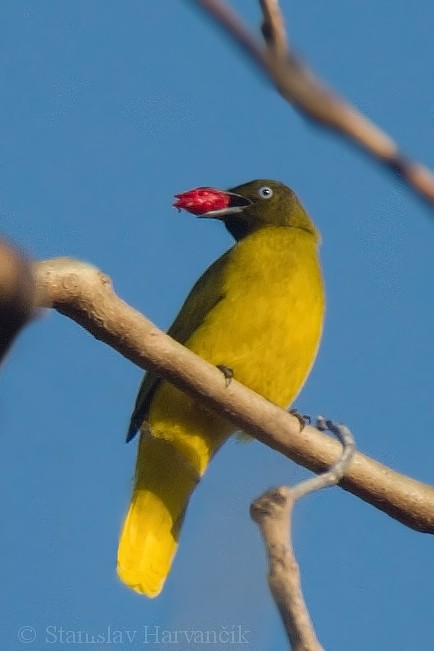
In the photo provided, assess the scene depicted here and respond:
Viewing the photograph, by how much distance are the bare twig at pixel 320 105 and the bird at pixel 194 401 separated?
414 centimetres

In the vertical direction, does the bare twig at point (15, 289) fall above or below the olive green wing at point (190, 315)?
below

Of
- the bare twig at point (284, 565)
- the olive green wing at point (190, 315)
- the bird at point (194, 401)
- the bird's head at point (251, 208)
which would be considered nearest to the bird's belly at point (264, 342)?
the bird at point (194, 401)

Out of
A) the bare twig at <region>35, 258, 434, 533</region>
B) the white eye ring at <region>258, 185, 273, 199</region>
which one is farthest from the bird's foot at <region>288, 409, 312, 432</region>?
the white eye ring at <region>258, 185, 273, 199</region>

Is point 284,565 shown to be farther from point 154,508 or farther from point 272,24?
point 154,508

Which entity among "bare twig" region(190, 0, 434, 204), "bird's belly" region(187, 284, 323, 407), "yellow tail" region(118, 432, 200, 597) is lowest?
"bare twig" region(190, 0, 434, 204)

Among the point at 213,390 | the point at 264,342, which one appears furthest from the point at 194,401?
the point at 213,390

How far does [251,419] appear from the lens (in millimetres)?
3875

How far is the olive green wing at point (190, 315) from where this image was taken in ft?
17.4

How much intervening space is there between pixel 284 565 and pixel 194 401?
12.3 feet

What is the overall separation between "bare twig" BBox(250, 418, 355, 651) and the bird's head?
181 inches

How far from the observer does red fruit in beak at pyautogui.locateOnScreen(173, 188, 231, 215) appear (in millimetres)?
5731

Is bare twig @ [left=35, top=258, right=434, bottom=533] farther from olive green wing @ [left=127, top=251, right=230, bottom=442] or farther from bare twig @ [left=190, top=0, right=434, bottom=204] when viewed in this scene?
bare twig @ [left=190, top=0, right=434, bottom=204]

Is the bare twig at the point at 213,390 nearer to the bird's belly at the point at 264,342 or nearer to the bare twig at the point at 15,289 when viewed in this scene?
the bird's belly at the point at 264,342

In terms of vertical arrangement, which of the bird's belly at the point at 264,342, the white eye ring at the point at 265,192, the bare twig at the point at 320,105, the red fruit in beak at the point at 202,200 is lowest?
the bare twig at the point at 320,105
